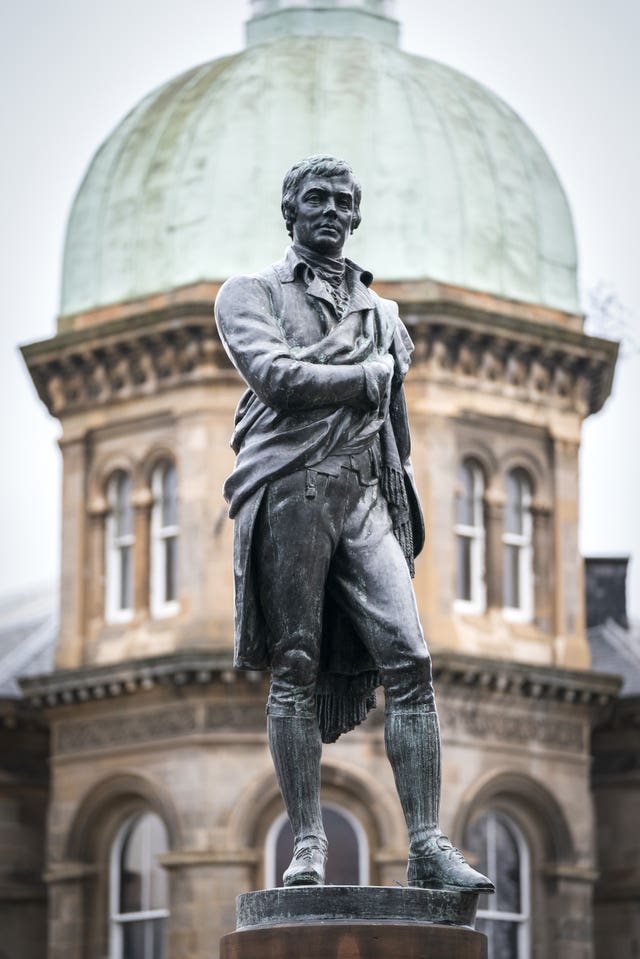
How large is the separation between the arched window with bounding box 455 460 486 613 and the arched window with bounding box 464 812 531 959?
9.79 ft

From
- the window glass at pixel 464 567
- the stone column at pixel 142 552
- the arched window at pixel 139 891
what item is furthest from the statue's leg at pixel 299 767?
the stone column at pixel 142 552

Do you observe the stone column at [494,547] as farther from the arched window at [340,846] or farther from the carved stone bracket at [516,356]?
the arched window at [340,846]

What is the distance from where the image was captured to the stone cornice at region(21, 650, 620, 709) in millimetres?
39031

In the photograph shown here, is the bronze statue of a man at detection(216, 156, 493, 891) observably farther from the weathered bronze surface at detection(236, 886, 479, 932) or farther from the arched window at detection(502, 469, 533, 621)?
the arched window at detection(502, 469, 533, 621)

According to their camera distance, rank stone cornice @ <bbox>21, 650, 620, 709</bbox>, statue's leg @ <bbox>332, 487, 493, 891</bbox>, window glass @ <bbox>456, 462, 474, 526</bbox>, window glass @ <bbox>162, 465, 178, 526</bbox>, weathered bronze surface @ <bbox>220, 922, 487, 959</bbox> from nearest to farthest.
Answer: weathered bronze surface @ <bbox>220, 922, 487, 959</bbox> < statue's leg @ <bbox>332, 487, 493, 891</bbox> < stone cornice @ <bbox>21, 650, 620, 709</bbox> < window glass @ <bbox>162, 465, 178, 526</bbox> < window glass @ <bbox>456, 462, 474, 526</bbox>

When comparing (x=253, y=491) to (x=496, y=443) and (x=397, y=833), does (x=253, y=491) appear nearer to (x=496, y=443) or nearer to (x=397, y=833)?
(x=397, y=833)

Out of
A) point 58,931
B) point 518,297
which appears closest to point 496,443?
point 518,297

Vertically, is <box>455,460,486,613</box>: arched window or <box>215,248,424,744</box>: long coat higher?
<box>455,460,486,613</box>: arched window

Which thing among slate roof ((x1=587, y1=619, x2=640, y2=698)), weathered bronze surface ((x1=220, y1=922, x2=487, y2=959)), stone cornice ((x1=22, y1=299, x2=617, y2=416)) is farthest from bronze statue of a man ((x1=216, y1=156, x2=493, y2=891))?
slate roof ((x1=587, y1=619, x2=640, y2=698))

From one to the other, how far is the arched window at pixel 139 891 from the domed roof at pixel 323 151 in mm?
7434

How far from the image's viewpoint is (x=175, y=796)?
3944cm

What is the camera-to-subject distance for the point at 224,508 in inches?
1549

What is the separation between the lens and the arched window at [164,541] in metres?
40.8

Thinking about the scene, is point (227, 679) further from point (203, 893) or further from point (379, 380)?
point (379, 380)
